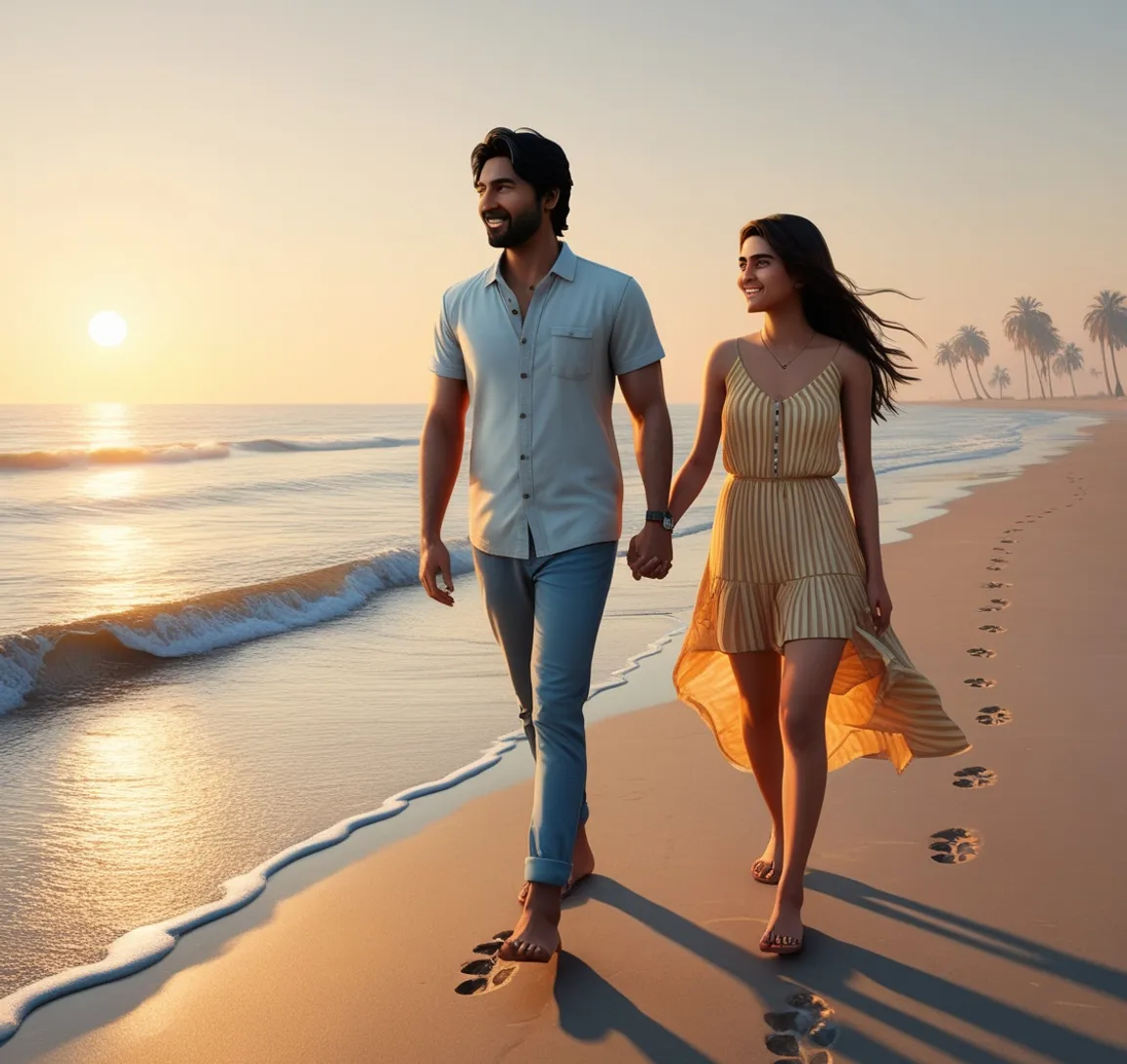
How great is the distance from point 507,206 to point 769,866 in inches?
77.4

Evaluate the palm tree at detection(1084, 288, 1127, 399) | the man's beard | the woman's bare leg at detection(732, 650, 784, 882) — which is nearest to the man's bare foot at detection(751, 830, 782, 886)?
the woman's bare leg at detection(732, 650, 784, 882)

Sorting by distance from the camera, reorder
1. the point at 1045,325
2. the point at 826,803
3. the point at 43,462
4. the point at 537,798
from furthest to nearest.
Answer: the point at 1045,325
the point at 43,462
the point at 826,803
the point at 537,798

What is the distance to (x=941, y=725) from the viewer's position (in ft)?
10.6

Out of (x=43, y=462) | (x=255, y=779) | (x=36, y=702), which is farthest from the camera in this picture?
(x=43, y=462)

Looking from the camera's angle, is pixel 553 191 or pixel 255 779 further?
pixel 255 779

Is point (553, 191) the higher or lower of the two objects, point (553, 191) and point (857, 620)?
the higher

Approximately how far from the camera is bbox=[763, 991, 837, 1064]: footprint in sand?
8.23 ft

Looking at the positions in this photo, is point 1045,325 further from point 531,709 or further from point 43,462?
point 531,709

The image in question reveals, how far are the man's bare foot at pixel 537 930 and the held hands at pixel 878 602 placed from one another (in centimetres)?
107

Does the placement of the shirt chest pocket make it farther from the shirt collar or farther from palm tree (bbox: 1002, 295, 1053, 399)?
palm tree (bbox: 1002, 295, 1053, 399)

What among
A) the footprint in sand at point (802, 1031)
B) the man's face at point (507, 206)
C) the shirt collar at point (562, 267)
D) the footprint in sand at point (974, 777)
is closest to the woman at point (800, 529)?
the footprint in sand at point (802, 1031)

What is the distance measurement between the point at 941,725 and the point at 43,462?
31.5 metres

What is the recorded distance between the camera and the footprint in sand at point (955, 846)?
352 centimetres

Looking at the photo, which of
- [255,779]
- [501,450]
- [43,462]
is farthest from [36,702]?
[43,462]
